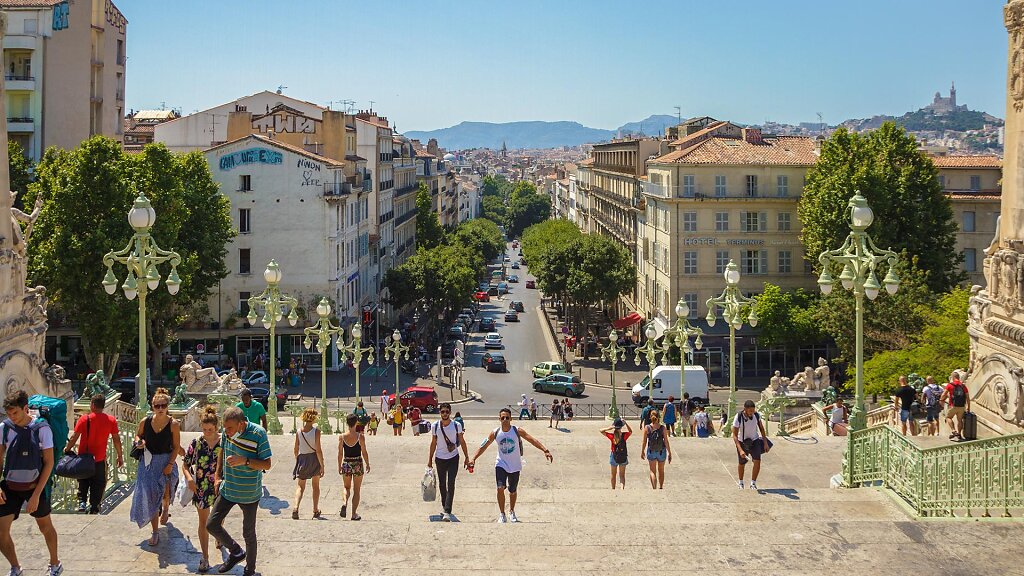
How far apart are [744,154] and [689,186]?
11.9 ft

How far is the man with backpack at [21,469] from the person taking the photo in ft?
36.8

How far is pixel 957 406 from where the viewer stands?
21.1m

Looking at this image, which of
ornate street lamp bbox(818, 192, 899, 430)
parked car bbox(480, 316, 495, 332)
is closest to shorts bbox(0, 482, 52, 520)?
ornate street lamp bbox(818, 192, 899, 430)

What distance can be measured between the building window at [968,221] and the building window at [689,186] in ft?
46.6

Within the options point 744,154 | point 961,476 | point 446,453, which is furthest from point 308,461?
point 744,154

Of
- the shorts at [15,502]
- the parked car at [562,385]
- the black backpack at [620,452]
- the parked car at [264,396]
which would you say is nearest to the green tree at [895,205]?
the parked car at [562,385]

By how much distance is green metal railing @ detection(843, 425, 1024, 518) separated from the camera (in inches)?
574

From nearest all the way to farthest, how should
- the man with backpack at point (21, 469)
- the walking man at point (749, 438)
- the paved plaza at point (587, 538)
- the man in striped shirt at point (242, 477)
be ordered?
the man with backpack at point (21, 469)
the man in striped shirt at point (242, 477)
the paved plaza at point (587, 538)
the walking man at point (749, 438)

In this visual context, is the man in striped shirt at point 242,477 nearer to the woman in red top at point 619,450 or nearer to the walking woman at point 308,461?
the walking woman at point 308,461

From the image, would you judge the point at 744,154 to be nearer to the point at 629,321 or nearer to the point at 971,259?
the point at 971,259

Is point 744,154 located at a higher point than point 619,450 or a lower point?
higher

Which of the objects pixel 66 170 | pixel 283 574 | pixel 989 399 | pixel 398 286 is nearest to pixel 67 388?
pixel 283 574

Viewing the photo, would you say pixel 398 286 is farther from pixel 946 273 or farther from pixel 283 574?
pixel 283 574

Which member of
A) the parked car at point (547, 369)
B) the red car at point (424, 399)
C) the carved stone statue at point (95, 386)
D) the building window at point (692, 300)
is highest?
the building window at point (692, 300)
